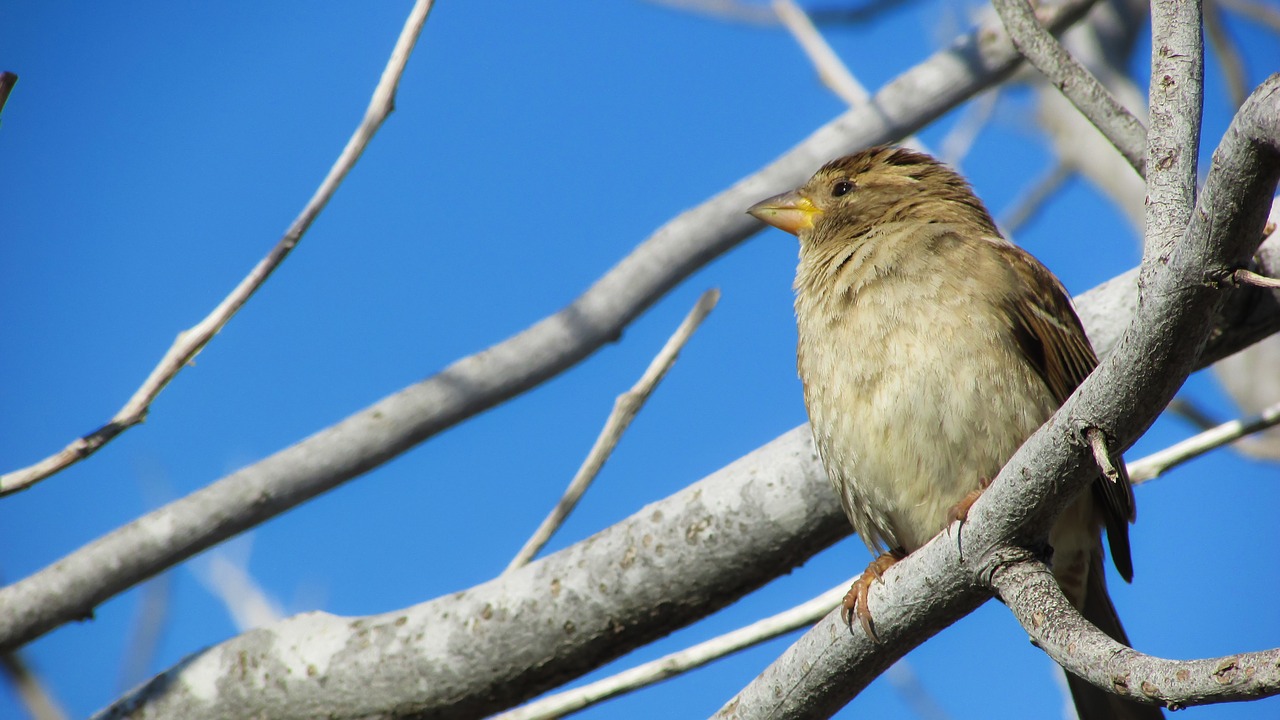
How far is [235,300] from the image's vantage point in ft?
10.9

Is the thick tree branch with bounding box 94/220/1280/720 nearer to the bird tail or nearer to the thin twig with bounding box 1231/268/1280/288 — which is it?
the bird tail

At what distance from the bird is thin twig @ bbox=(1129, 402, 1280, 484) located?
6.6 inches

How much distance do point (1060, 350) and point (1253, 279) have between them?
5.70 ft

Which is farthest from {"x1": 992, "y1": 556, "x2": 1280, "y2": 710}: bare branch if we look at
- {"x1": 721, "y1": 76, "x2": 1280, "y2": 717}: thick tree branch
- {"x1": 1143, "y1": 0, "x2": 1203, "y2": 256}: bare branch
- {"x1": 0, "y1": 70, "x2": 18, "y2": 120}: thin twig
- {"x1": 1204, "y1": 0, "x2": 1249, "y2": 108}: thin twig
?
{"x1": 1204, "y1": 0, "x2": 1249, "y2": 108}: thin twig

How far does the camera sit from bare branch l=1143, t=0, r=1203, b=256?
90.1 inches

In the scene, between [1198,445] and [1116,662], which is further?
[1198,445]

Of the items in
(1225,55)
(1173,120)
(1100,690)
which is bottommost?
(1100,690)

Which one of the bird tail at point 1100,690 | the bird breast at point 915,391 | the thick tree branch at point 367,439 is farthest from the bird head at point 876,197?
the bird tail at point 1100,690

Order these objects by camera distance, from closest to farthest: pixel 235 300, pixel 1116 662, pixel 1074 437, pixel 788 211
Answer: pixel 1116 662
pixel 1074 437
pixel 235 300
pixel 788 211

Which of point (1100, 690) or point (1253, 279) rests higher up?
point (1253, 279)

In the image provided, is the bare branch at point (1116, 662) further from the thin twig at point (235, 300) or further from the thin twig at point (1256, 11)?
the thin twig at point (1256, 11)

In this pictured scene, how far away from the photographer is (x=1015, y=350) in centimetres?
356

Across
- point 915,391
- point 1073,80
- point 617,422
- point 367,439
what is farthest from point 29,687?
point 1073,80

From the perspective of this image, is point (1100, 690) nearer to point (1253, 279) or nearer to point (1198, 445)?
point (1198, 445)
